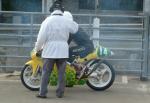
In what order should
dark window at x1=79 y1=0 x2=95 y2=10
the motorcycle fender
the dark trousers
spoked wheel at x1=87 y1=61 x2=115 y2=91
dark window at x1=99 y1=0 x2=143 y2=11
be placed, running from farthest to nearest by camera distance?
dark window at x1=79 y1=0 x2=95 y2=10
dark window at x1=99 y1=0 x2=143 y2=11
spoked wheel at x1=87 y1=61 x2=115 y2=91
the motorcycle fender
the dark trousers

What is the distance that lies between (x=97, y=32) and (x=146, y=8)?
9.58 metres

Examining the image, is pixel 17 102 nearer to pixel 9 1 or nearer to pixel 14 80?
pixel 14 80

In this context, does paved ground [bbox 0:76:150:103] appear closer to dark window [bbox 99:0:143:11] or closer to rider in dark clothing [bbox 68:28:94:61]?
rider in dark clothing [bbox 68:28:94:61]

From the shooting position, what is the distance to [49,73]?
9383 millimetres

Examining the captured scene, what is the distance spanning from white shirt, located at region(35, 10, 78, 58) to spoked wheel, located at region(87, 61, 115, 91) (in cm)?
97

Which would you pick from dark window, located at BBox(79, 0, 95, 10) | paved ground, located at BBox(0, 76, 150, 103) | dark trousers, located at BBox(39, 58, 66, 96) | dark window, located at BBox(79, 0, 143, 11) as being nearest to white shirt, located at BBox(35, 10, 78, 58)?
dark trousers, located at BBox(39, 58, 66, 96)

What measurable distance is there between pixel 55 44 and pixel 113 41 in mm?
2448

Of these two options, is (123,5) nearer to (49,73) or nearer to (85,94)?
(85,94)

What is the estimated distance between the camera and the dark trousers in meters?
9.32

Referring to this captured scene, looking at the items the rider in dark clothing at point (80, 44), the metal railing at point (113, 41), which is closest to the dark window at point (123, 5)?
the metal railing at point (113, 41)

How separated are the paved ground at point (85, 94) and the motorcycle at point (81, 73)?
0.53 ft

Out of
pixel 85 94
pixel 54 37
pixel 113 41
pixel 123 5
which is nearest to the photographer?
pixel 54 37

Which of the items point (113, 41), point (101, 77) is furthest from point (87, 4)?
point (101, 77)

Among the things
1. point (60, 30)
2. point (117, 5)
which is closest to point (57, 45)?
point (60, 30)
